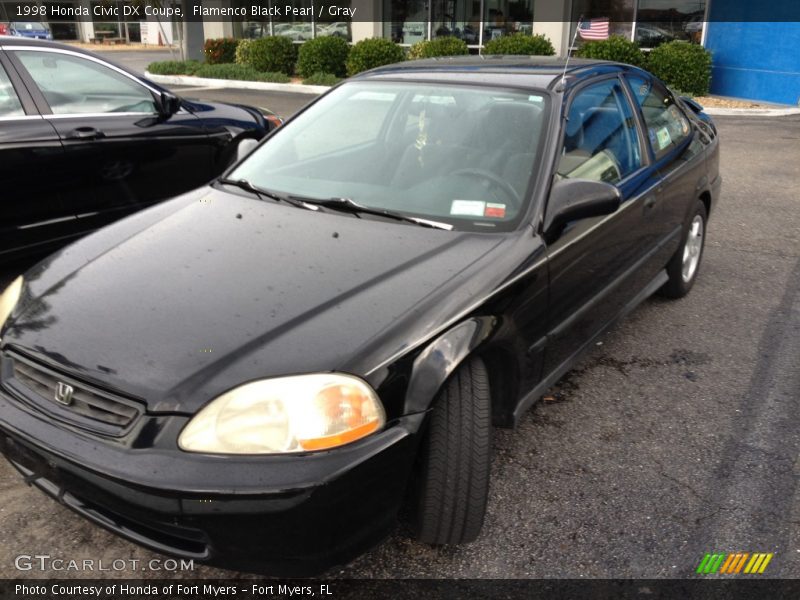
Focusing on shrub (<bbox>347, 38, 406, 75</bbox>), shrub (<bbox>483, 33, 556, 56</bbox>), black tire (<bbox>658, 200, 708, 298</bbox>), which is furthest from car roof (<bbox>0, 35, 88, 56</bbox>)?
shrub (<bbox>347, 38, 406, 75</bbox>)

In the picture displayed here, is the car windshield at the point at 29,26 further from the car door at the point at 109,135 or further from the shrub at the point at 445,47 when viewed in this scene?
the car door at the point at 109,135

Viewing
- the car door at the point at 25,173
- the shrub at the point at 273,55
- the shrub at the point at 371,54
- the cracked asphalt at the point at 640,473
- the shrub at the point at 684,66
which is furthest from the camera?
the shrub at the point at 273,55

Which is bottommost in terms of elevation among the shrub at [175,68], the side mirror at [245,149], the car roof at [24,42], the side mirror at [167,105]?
the shrub at [175,68]

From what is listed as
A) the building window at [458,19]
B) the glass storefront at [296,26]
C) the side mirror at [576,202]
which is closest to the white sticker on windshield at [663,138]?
the side mirror at [576,202]

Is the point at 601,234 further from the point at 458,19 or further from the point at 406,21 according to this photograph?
the point at 406,21

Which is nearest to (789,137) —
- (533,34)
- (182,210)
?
(533,34)

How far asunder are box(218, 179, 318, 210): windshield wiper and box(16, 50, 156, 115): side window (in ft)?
6.90

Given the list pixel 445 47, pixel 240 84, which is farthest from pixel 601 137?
pixel 240 84

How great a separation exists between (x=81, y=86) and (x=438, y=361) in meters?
3.94

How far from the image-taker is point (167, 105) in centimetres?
538

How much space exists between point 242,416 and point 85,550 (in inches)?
37.4

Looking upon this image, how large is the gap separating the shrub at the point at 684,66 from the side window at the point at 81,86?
11.6 metres

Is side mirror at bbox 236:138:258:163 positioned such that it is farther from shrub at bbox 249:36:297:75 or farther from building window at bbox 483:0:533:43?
shrub at bbox 249:36:297:75

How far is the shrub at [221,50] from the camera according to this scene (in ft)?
68.3
